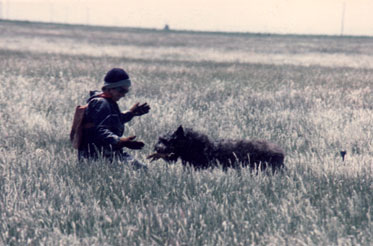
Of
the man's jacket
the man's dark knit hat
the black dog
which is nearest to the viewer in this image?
the man's jacket

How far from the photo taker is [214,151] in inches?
218

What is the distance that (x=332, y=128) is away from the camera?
24.7ft

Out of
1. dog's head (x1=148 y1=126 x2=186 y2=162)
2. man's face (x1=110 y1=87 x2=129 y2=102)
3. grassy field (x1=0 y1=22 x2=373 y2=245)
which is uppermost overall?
man's face (x1=110 y1=87 x2=129 y2=102)

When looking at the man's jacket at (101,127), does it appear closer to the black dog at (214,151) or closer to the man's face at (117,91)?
the man's face at (117,91)

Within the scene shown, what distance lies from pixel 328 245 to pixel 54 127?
5362 millimetres

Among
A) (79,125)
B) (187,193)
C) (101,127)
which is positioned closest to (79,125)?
(79,125)

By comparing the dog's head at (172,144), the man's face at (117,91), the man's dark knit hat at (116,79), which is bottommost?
the dog's head at (172,144)

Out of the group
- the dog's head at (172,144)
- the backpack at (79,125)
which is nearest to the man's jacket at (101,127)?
the backpack at (79,125)

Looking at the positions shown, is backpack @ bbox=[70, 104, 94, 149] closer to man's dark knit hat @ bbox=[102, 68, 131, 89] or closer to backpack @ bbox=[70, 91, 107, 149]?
backpack @ bbox=[70, 91, 107, 149]

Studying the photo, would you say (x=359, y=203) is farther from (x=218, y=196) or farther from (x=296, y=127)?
(x=296, y=127)

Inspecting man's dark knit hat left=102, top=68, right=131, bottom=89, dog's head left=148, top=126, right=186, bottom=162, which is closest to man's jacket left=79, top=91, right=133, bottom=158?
man's dark knit hat left=102, top=68, right=131, bottom=89

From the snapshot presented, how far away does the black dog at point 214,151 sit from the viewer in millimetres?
5281

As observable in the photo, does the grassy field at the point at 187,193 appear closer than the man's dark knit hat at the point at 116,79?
Yes

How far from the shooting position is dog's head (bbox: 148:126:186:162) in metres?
5.33
